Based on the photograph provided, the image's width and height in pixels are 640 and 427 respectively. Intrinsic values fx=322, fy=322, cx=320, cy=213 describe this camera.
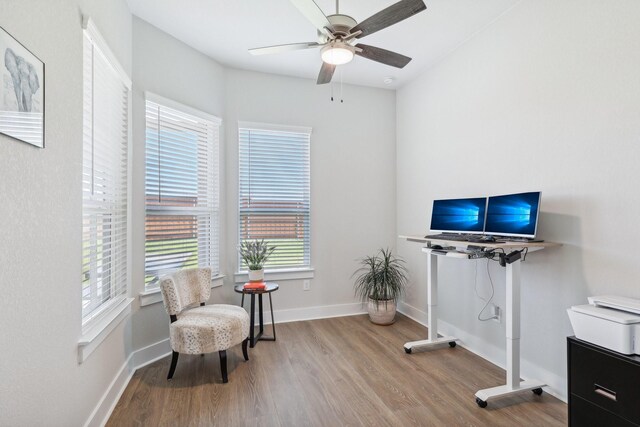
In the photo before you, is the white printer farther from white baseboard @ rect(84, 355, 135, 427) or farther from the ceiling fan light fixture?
white baseboard @ rect(84, 355, 135, 427)

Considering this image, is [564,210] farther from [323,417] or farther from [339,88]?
[339,88]

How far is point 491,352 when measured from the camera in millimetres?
2939

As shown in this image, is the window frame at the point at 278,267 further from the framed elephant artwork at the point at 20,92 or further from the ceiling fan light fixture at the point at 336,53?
the framed elephant artwork at the point at 20,92

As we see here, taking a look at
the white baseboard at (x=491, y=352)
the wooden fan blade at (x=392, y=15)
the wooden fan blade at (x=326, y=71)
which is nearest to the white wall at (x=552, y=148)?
the white baseboard at (x=491, y=352)

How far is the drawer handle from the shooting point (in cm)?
167

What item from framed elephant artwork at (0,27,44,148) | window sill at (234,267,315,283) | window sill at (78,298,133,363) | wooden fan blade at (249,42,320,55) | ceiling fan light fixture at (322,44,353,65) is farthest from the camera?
window sill at (234,267,315,283)

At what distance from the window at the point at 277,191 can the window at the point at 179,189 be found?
0.36 meters

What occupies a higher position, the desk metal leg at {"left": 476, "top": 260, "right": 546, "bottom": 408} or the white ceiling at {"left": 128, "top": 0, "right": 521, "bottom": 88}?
the white ceiling at {"left": 128, "top": 0, "right": 521, "bottom": 88}

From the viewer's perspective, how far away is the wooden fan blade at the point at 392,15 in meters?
1.81

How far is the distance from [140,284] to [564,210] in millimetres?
3445

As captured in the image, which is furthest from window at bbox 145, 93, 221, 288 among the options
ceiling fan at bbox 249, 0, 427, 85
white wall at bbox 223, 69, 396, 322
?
ceiling fan at bbox 249, 0, 427, 85

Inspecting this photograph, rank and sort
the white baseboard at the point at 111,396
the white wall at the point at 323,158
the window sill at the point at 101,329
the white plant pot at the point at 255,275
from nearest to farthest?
the window sill at the point at 101,329 → the white baseboard at the point at 111,396 → the white plant pot at the point at 255,275 → the white wall at the point at 323,158

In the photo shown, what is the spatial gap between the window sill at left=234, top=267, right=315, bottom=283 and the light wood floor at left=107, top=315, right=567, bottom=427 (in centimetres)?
80

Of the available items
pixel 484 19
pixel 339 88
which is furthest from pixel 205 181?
pixel 484 19
